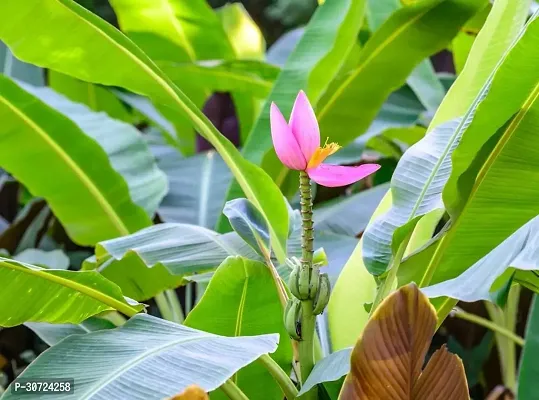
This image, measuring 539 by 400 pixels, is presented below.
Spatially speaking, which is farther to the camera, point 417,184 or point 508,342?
point 508,342

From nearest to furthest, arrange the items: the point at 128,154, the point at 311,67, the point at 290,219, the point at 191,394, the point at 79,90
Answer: the point at 191,394, the point at 290,219, the point at 311,67, the point at 128,154, the point at 79,90

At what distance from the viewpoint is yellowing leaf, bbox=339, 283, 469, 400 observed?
12.7 inches

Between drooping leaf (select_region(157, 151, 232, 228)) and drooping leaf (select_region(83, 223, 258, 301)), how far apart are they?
0.68 ft

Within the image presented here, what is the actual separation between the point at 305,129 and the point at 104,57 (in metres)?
0.31

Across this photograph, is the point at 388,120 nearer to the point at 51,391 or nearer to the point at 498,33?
the point at 498,33

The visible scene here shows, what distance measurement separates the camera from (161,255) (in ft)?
1.74

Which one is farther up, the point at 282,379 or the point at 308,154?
the point at 308,154

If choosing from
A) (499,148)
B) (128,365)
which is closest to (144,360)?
(128,365)

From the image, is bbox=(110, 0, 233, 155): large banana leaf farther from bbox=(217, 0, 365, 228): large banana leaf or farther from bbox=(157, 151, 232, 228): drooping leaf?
bbox=(217, 0, 365, 228): large banana leaf

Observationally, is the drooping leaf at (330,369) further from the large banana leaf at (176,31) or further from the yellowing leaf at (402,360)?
the large banana leaf at (176,31)

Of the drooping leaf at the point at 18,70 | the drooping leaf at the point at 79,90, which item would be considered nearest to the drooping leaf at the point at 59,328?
the drooping leaf at the point at 79,90

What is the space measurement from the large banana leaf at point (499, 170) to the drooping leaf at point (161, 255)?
173mm

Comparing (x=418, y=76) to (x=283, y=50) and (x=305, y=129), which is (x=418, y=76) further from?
(x=305, y=129)

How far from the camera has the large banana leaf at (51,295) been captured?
0.43m
